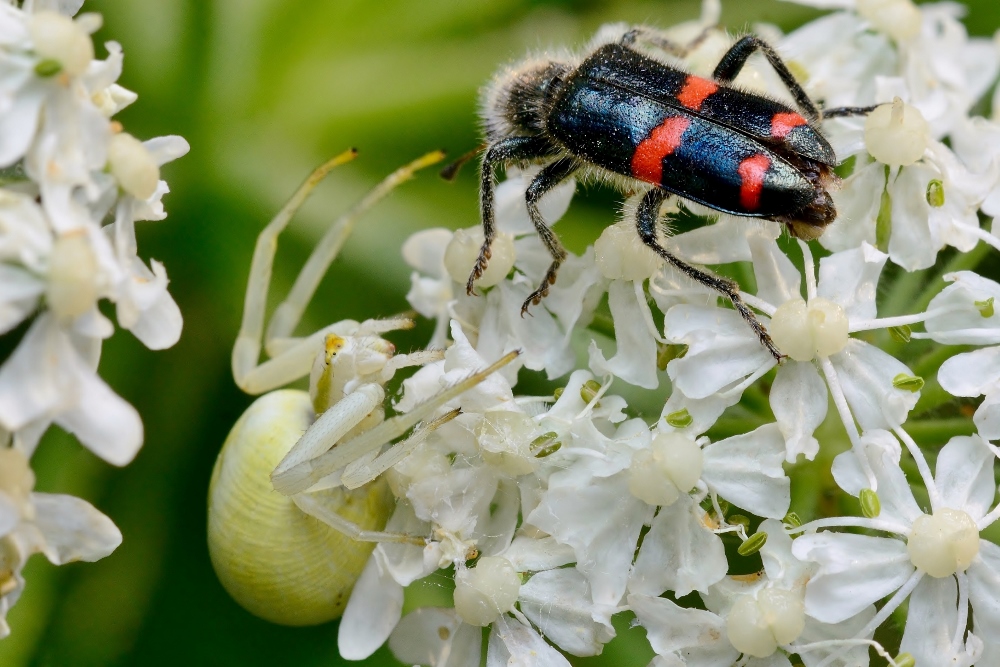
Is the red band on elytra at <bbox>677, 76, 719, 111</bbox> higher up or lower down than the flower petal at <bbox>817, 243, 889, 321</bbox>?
higher up

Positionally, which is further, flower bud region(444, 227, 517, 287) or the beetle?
flower bud region(444, 227, 517, 287)

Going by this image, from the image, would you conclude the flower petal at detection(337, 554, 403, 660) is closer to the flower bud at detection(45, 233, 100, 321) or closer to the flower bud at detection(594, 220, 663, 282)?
the flower bud at detection(594, 220, 663, 282)

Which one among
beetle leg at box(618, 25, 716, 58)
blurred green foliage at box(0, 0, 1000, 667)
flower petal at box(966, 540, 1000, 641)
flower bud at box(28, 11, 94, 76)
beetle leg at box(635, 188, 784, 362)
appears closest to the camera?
flower bud at box(28, 11, 94, 76)

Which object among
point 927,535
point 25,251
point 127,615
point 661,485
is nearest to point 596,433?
point 661,485

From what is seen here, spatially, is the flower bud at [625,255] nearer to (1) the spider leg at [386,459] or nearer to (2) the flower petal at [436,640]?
(1) the spider leg at [386,459]

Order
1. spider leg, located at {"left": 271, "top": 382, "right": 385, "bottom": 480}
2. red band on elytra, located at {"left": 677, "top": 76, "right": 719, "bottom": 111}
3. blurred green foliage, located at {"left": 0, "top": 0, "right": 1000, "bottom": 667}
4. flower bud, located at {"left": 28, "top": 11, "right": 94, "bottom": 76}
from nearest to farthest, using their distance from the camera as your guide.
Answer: flower bud, located at {"left": 28, "top": 11, "right": 94, "bottom": 76} < red band on elytra, located at {"left": 677, "top": 76, "right": 719, "bottom": 111} < spider leg, located at {"left": 271, "top": 382, "right": 385, "bottom": 480} < blurred green foliage, located at {"left": 0, "top": 0, "right": 1000, "bottom": 667}

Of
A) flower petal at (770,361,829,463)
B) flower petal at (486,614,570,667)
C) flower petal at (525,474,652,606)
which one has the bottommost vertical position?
flower petal at (486,614,570,667)

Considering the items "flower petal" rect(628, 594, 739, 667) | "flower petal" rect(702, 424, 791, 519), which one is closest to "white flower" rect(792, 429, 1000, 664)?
"flower petal" rect(702, 424, 791, 519)

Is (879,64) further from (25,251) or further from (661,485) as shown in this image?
(25,251)
